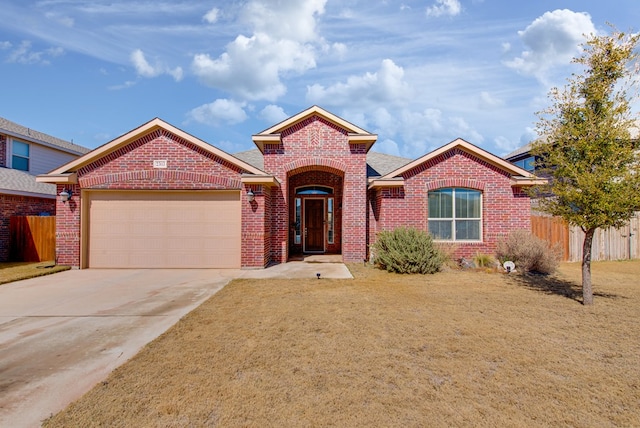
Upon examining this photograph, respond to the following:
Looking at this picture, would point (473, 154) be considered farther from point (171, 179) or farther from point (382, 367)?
point (382, 367)

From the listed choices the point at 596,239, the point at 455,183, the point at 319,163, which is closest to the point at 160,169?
the point at 319,163

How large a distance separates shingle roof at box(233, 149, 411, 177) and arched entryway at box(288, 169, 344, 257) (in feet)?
5.28

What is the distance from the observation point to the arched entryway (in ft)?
49.6

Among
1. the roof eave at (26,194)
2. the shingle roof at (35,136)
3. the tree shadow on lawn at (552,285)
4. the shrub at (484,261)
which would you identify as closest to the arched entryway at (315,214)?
the shrub at (484,261)

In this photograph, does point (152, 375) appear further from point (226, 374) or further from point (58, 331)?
point (58, 331)

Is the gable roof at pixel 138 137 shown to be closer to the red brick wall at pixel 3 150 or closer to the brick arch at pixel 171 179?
the brick arch at pixel 171 179

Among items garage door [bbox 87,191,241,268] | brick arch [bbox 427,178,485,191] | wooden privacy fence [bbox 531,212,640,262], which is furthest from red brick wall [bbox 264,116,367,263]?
wooden privacy fence [bbox 531,212,640,262]

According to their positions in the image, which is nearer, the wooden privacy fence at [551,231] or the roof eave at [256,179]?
the roof eave at [256,179]

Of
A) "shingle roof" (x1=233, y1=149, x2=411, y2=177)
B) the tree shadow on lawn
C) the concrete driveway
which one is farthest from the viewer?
"shingle roof" (x1=233, y1=149, x2=411, y2=177)

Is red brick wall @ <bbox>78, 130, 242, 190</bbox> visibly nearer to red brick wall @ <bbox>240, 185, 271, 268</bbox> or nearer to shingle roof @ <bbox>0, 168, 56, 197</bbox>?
red brick wall @ <bbox>240, 185, 271, 268</bbox>

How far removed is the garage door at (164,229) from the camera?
10969 mm

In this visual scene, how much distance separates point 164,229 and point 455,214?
1018cm

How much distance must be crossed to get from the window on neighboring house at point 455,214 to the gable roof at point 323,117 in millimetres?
3243

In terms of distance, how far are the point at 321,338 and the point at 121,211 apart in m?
9.34
